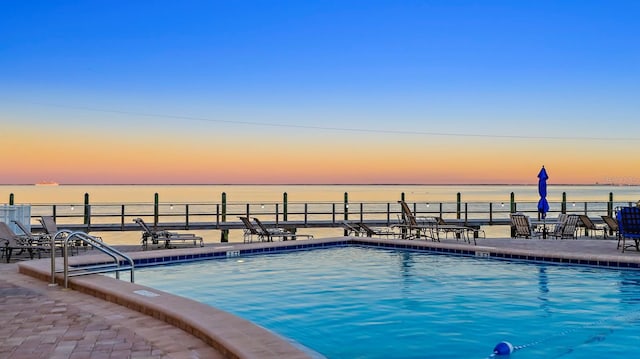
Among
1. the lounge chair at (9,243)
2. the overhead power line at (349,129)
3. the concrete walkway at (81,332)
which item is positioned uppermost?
the overhead power line at (349,129)

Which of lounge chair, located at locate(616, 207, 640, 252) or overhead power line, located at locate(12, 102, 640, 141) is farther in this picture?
overhead power line, located at locate(12, 102, 640, 141)

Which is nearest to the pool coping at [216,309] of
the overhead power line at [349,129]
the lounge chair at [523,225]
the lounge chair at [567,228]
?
the lounge chair at [523,225]

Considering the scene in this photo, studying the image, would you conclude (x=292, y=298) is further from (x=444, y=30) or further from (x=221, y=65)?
(x=221, y=65)

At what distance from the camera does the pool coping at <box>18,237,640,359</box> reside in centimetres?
389

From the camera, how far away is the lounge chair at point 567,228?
13641 millimetres

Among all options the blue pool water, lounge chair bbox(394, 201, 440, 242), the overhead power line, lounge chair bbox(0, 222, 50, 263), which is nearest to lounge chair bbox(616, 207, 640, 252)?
the blue pool water

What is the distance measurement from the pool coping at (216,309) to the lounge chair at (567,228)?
1343 mm

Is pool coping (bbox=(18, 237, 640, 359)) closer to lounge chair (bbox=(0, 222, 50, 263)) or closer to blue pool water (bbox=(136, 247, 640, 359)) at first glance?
blue pool water (bbox=(136, 247, 640, 359))

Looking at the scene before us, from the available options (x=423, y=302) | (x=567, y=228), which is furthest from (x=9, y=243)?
(x=567, y=228)

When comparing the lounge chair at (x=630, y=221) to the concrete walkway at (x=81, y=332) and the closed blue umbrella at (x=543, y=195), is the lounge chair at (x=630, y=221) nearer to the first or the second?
the closed blue umbrella at (x=543, y=195)

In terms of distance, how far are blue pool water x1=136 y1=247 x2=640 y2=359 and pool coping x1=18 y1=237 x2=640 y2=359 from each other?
30cm

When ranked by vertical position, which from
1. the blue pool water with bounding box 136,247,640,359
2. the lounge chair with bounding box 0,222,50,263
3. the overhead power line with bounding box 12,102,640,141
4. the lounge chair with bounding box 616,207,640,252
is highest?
the overhead power line with bounding box 12,102,640,141

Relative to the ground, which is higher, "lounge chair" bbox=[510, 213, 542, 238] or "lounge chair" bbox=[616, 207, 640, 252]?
"lounge chair" bbox=[616, 207, 640, 252]

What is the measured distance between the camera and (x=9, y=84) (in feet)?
75.9
